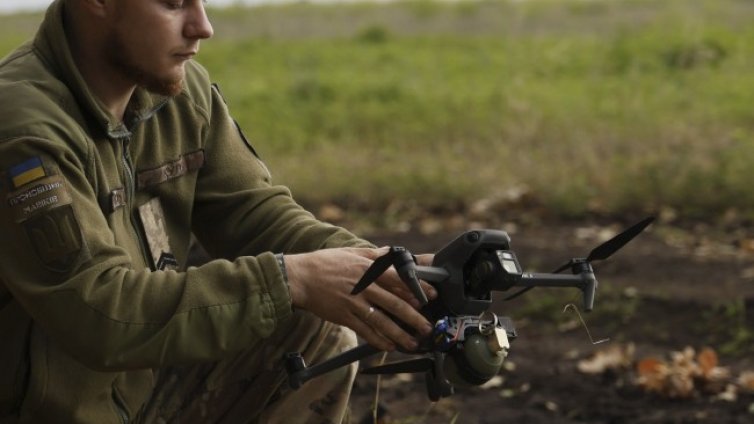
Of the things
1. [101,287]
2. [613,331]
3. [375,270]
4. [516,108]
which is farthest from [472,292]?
[516,108]

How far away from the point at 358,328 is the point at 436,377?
8.3 inches

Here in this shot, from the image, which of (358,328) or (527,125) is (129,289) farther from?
(527,125)

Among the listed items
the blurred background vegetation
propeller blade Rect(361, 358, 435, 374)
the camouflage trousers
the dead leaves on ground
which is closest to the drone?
propeller blade Rect(361, 358, 435, 374)

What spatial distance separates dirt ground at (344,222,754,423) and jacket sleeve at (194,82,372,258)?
0.74m

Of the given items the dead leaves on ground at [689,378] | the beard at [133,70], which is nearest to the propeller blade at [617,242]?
the beard at [133,70]

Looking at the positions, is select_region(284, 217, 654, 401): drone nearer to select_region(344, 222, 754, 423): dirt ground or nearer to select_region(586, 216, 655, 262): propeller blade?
select_region(586, 216, 655, 262): propeller blade

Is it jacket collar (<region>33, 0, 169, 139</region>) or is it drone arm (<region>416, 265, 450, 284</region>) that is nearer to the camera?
drone arm (<region>416, 265, 450, 284</region>)

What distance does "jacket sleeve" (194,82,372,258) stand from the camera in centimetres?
348

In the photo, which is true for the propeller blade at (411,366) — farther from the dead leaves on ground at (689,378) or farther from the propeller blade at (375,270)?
the dead leaves on ground at (689,378)

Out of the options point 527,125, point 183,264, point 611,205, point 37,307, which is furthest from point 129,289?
point 527,125

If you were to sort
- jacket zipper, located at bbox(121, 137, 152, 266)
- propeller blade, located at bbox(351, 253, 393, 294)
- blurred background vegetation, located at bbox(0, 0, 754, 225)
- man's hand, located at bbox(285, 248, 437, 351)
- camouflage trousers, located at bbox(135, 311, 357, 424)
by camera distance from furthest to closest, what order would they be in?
blurred background vegetation, located at bbox(0, 0, 754, 225) → camouflage trousers, located at bbox(135, 311, 357, 424) → jacket zipper, located at bbox(121, 137, 152, 266) → man's hand, located at bbox(285, 248, 437, 351) → propeller blade, located at bbox(351, 253, 393, 294)

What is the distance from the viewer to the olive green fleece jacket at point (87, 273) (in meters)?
2.75

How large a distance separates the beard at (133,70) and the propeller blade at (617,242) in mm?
937

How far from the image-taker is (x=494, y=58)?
516 inches
